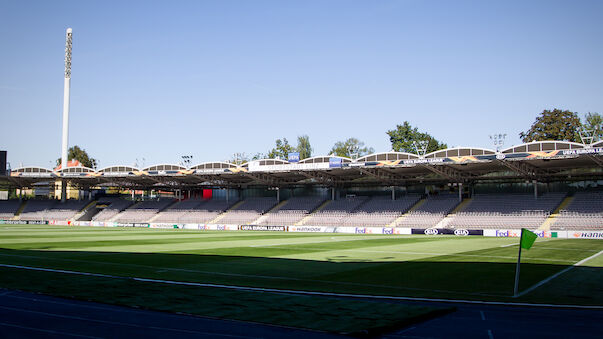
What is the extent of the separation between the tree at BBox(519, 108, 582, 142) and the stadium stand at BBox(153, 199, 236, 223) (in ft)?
181

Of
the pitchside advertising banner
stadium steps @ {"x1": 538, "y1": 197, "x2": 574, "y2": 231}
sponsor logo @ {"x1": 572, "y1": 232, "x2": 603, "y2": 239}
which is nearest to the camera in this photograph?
sponsor logo @ {"x1": 572, "y1": 232, "x2": 603, "y2": 239}

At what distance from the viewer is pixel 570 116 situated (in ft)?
280

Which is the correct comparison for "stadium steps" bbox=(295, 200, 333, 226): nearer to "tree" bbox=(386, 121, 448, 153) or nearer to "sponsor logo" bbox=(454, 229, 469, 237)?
"sponsor logo" bbox=(454, 229, 469, 237)

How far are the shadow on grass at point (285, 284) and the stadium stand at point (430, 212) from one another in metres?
33.6

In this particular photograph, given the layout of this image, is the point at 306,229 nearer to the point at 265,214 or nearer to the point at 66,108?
the point at 265,214

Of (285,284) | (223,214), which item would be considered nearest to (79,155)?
(223,214)

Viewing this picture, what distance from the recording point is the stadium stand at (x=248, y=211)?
237 feet

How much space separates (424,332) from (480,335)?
1.29 m

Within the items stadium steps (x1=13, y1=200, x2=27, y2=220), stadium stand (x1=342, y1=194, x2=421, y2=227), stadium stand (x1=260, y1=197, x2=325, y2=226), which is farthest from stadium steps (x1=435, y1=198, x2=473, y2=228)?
stadium steps (x1=13, y1=200, x2=27, y2=220)

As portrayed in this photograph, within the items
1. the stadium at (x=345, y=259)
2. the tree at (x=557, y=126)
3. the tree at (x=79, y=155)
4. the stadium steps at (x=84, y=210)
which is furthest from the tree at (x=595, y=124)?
the tree at (x=79, y=155)

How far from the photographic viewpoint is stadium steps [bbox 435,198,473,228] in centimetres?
5804

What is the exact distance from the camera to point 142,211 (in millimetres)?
82625

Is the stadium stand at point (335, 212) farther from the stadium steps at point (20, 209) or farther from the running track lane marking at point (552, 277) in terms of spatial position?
the stadium steps at point (20, 209)

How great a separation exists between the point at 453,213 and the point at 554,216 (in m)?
11.4
